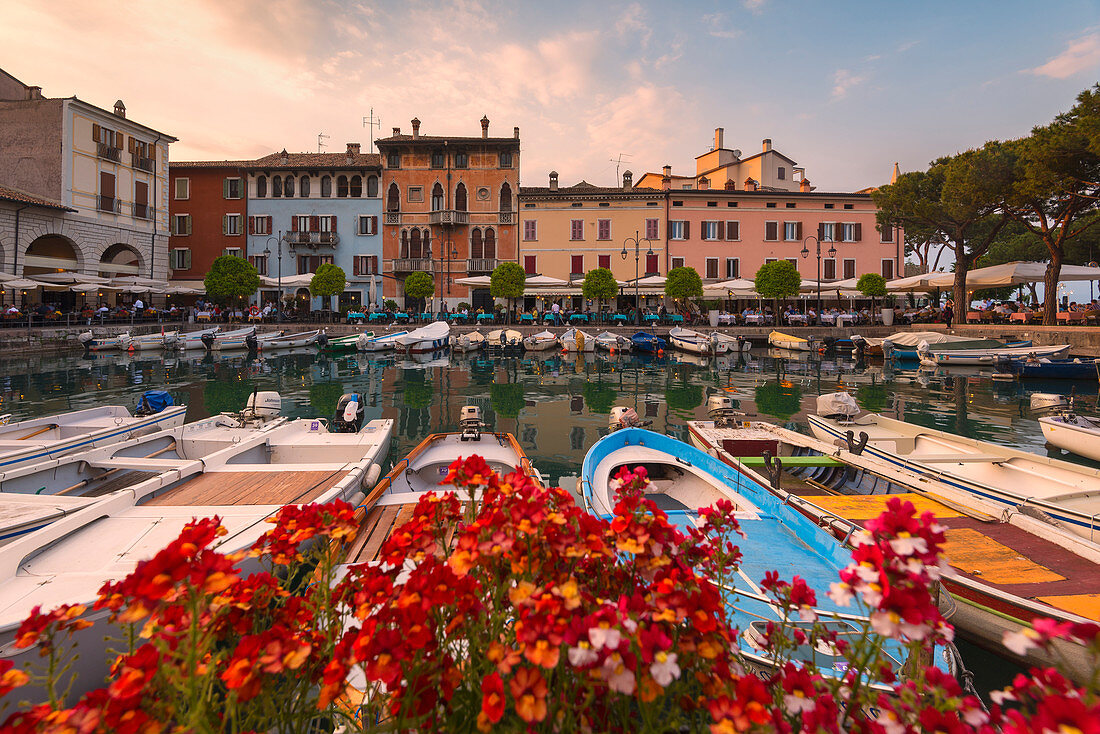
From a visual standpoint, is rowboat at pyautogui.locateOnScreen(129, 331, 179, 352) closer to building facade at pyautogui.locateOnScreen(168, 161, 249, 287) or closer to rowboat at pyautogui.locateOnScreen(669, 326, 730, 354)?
building facade at pyautogui.locateOnScreen(168, 161, 249, 287)

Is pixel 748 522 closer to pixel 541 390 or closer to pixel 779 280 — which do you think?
pixel 541 390

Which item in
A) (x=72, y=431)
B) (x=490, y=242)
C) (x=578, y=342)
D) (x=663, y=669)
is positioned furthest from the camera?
(x=490, y=242)

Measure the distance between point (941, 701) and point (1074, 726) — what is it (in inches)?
20.6

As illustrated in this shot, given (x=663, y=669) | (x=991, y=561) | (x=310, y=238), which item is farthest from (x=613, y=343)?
(x=663, y=669)

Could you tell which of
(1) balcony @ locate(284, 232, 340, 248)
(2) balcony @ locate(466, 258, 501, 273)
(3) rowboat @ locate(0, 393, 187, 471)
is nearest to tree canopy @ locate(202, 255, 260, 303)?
(1) balcony @ locate(284, 232, 340, 248)

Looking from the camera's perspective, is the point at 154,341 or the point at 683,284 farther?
the point at 683,284

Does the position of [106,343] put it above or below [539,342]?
below

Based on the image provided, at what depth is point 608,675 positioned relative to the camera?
132cm

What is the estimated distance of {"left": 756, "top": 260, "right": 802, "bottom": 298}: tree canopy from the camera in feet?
108

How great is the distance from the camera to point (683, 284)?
3394 centimetres

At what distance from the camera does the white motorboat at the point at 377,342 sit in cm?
3080

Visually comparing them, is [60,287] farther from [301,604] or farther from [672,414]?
[301,604]

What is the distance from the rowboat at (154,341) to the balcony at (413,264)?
51.5 feet

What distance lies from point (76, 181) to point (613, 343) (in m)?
33.6
